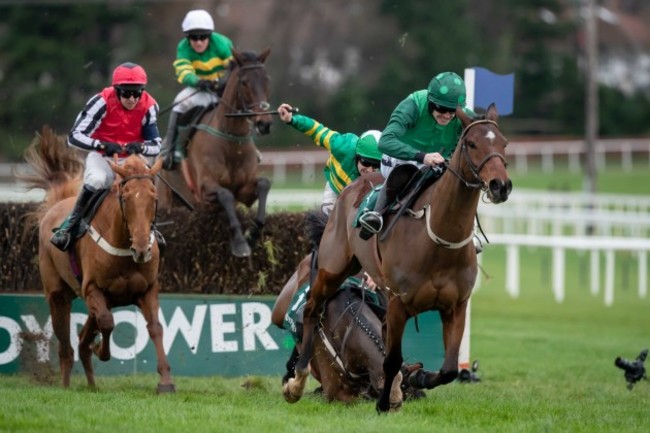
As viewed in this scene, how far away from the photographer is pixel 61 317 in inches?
421

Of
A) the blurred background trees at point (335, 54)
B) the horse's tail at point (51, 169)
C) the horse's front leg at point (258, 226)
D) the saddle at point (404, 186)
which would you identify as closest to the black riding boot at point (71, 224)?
the horse's tail at point (51, 169)

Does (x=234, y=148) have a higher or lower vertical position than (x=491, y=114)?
higher

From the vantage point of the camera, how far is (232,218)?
12414 mm

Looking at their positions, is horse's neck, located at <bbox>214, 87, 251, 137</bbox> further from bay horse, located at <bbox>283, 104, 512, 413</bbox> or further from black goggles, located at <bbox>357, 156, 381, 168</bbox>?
bay horse, located at <bbox>283, 104, 512, 413</bbox>

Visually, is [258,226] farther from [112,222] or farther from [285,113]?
[112,222]

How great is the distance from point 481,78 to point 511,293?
10.3 metres

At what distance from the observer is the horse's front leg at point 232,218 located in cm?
1217

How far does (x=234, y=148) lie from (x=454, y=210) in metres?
5.24

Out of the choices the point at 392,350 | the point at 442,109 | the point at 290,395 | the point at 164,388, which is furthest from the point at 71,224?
the point at 442,109

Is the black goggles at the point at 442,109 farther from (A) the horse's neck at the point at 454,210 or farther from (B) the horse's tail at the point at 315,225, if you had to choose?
(B) the horse's tail at the point at 315,225

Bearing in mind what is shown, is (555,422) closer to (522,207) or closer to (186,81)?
(186,81)

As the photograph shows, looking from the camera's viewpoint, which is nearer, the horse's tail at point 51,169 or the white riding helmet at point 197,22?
the horse's tail at point 51,169

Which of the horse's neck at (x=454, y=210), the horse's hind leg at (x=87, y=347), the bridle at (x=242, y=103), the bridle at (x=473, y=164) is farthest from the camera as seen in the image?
the bridle at (x=242, y=103)

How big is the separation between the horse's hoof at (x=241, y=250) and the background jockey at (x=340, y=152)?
170 centimetres
